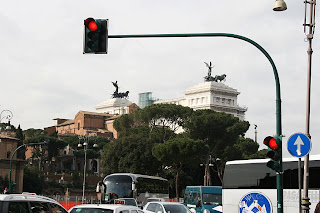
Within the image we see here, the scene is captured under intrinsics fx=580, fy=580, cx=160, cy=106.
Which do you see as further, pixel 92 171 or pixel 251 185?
pixel 92 171

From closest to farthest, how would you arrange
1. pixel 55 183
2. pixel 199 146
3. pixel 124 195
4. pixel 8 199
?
1. pixel 8 199
2. pixel 124 195
3. pixel 199 146
4. pixel 55 183

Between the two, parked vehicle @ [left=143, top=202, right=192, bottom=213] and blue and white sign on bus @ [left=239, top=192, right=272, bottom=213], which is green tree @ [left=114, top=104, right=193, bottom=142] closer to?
parked vehicle @ [left=143, top=202, right=192, bottom=213]

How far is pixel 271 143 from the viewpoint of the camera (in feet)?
43.8

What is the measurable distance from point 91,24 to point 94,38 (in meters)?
0.29

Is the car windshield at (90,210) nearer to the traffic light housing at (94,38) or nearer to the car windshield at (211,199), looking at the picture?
the traffic light housing at (94,38)

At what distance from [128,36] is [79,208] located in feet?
12.9

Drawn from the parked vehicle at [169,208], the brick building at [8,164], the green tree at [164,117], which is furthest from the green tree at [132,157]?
the parked vehicle at [169,208]

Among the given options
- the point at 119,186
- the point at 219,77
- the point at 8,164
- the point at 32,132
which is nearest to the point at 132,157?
the point at 8,164

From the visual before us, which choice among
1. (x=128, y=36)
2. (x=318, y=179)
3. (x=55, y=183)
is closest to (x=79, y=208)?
(x=128, y=36)

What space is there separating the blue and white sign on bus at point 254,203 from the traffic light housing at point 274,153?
326 cm

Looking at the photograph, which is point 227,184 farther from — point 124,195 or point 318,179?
point 124,195

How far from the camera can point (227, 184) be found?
73.8ft

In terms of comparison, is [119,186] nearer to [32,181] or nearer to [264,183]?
[264,183]

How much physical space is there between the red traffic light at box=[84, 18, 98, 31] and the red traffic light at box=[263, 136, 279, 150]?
4.66m
